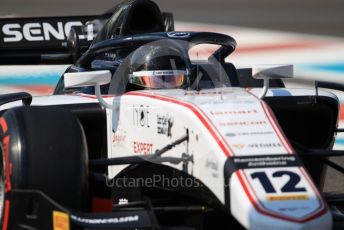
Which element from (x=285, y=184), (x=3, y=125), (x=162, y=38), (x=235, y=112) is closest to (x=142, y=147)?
(x=235, y=112)

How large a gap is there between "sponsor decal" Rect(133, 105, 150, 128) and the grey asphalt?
15.4ft

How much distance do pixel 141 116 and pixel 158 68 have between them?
20.4 inches

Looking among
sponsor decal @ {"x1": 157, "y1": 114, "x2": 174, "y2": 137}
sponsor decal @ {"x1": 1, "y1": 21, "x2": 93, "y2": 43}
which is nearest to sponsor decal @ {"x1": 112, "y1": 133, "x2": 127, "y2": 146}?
sponsor decal @ {"x1": 157, "y1": 114, "x2": 174, "y2": 137}

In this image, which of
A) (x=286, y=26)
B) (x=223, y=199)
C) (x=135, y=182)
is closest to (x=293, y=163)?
(x=223, y=199)

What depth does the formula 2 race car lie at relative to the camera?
3.46 meters

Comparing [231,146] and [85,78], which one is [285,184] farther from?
[85,78]

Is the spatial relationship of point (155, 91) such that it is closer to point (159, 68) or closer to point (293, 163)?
point (159, 68)

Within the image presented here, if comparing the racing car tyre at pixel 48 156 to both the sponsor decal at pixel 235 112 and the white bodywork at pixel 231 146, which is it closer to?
the white bodywork at pixel 231 146

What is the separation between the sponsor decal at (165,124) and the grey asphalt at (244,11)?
4.86m

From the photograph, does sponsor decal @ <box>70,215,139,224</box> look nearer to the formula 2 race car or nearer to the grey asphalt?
the formula 2 race car

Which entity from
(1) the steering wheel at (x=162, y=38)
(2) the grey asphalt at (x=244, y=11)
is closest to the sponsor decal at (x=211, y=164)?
(1) the steering wheel at (x=162, y=38)

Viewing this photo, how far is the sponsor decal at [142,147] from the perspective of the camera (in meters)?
4.11

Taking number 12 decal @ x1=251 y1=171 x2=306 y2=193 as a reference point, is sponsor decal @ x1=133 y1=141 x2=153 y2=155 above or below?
below

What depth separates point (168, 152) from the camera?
3977 mm
